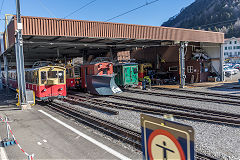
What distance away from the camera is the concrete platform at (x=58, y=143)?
240 inches

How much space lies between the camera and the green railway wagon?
21766 millimetres

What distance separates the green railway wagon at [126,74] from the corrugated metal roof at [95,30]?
3.86 meters

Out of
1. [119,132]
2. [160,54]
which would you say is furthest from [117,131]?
[160,54]

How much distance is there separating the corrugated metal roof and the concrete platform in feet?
25.2

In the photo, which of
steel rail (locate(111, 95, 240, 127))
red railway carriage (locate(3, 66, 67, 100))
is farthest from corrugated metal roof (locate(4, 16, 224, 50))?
steel rail (locate(111, 95, 240, 127))

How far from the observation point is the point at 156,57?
101 feet

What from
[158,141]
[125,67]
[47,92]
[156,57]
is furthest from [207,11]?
[158,141]

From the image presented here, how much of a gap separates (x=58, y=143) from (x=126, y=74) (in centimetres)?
1535

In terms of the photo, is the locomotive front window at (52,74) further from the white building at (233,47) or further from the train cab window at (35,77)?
the white building at (233,47)

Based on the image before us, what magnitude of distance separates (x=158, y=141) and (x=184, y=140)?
1.11 ft

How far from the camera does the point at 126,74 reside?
71.9ft

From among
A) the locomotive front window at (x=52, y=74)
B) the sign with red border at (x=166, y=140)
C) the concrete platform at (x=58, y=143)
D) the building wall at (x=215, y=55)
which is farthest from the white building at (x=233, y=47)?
the sign with red border at (x=166, y=140)

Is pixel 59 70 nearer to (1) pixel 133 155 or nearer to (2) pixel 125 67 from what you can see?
(2) pixel 125 67

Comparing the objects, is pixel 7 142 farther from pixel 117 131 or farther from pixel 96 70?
pixel 96 70
